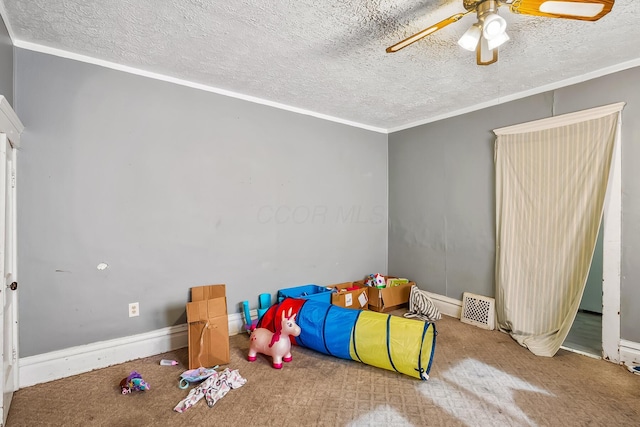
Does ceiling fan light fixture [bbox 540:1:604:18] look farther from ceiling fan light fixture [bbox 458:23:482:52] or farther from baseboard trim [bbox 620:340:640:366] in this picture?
baseboard trim [bbox 620:340:640:366]

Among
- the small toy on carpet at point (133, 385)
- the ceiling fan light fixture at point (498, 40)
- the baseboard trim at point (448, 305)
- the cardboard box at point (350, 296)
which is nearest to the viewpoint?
the ceiling fan light fixture at point (498, 40)

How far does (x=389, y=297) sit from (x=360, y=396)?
1720 mm

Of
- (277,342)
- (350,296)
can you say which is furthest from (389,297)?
(277,342)

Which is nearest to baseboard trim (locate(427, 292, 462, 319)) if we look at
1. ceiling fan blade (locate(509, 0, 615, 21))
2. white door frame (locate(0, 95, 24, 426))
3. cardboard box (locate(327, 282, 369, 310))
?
cardboard box (locate(327, 282, 369, 310))

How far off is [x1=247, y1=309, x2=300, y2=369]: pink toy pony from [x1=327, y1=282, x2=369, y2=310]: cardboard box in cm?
93

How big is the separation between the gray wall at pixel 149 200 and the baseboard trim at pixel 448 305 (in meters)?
1.32

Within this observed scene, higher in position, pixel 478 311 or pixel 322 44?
pixel 322 44

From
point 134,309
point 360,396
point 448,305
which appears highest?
point 134,309

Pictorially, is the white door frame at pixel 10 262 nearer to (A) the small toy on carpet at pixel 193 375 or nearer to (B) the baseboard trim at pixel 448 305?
(A) the small toy on carpet at pixel 193 375

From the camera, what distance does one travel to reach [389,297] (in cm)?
367

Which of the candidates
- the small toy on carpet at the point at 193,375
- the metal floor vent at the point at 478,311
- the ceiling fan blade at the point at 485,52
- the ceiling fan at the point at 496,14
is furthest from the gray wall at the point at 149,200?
the ceiling fan blade at the point at 485,52

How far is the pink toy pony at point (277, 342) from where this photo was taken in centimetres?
242

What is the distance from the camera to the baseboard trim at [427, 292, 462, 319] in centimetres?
355

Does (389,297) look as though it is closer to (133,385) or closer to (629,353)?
(629,353)
